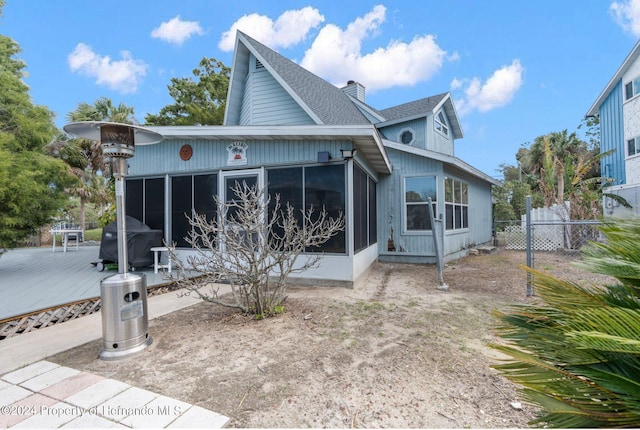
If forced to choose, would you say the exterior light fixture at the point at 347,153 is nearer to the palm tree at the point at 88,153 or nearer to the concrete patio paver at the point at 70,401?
the concrete patio paver at the point at 70,401

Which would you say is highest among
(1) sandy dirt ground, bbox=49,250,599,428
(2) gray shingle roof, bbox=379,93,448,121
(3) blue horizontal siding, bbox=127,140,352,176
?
(2) gray shingle roof, bbox=379,93,448,121

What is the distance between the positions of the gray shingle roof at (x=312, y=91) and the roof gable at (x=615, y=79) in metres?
9.09

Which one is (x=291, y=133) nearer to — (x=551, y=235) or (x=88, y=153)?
(x=551, y=235)

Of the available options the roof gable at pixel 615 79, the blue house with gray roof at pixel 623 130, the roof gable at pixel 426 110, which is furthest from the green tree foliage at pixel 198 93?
the blue house with gray roof at pixel 623 130

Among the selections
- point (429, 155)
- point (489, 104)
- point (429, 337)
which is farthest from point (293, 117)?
point (489, 104)

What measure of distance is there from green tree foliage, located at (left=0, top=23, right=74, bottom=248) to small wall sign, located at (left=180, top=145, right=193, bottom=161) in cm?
296

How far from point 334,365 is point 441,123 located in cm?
1179

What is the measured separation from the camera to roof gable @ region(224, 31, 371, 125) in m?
9.45

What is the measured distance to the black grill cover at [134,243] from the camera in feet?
21.7

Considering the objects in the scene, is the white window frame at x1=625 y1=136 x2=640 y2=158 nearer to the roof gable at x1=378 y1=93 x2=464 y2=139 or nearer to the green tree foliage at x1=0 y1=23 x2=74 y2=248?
the roof gable at x1=378 y1=93 x2=464 y2=139

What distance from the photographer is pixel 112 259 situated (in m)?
6.74

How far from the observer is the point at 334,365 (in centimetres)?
279

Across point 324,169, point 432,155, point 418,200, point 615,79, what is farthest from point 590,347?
point 615,79

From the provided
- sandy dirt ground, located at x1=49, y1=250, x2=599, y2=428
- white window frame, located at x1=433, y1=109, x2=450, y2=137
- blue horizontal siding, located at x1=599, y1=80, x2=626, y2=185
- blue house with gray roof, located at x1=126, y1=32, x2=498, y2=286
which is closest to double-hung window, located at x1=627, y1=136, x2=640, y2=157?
blue horizontal siding, located at x1=599, y1=80, x2=626, y2=185
